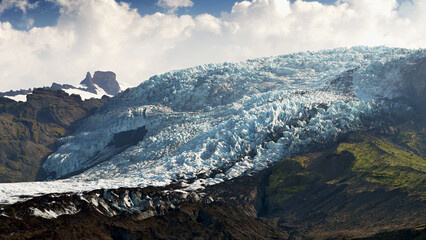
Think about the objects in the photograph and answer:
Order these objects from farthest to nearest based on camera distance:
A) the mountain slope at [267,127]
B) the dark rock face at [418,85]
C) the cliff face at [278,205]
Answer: the dark rock face at [418,85] < the mountain slope at [267,127] < the cliff face at [278,205]

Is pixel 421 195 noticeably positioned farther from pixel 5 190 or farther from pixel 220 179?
pixel 5 190

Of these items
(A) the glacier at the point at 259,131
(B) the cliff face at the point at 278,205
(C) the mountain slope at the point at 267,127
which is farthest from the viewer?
(C) the mountain slope at the point at 267,127

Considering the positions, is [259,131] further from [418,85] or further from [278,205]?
[418,85]

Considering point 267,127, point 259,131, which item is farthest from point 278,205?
point 267,127

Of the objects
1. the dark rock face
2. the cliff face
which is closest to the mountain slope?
the dark rock face

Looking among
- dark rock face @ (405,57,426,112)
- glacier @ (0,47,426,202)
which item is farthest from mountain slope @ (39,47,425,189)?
dark rock face @ (405,57,426,112)

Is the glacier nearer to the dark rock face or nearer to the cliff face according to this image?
the dark rock face

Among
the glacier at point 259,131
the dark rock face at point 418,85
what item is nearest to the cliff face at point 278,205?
the glacier at point 259,131

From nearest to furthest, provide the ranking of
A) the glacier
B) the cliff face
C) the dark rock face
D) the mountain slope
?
the cliff face
the glacier
the mountain slope
the dark rock face

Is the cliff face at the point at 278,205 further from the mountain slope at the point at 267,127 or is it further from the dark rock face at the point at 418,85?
the dark rock face at the point at 418,85

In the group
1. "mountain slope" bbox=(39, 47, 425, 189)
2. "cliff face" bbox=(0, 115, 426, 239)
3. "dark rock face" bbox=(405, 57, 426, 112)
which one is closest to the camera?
"cliff face" bbox=(0, 115, 426, 239)

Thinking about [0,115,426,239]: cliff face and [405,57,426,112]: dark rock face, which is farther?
[405,57,426,112]: dark rock face

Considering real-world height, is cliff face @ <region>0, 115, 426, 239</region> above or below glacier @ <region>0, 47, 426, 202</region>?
below

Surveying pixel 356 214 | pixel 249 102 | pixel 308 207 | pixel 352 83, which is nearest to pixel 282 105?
pixel 249 102
